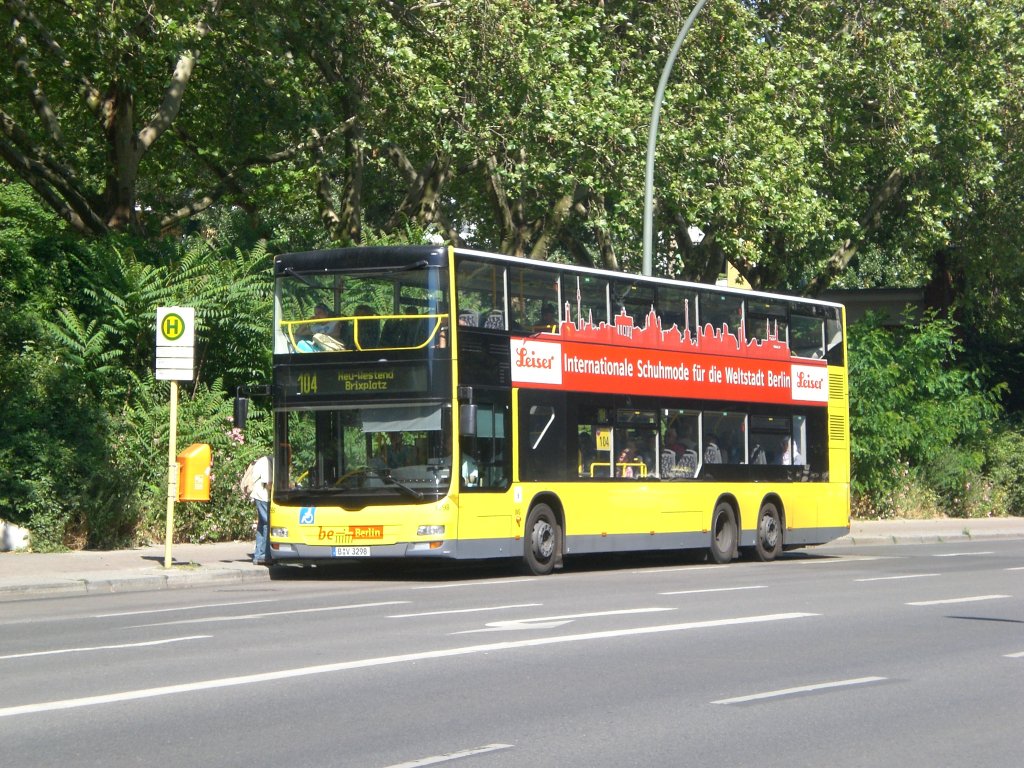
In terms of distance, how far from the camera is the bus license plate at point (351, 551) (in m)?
18.2

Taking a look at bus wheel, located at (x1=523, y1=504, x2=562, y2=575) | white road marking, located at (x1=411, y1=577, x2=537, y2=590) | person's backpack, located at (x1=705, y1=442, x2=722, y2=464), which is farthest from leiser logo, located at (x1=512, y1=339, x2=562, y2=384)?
person's backpack, located at (x1=705, y1=442, x2=722, y2=464)

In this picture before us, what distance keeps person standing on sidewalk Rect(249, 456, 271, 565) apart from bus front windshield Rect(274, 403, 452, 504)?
62.6 inches

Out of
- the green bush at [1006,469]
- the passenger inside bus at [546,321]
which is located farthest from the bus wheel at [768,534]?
the green bush at [1006,469]

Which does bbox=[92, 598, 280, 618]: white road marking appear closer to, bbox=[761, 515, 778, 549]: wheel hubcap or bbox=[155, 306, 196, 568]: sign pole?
bbox=[155, 306, 196, 568]: sign pole

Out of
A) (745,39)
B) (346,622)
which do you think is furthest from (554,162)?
(346,622)

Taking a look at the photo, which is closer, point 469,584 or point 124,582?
point 124,582

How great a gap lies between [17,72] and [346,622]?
16.3 m

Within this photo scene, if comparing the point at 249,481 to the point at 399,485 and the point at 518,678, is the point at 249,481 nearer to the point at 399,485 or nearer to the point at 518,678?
the point at 399,485

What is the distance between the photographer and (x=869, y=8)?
34688 mm

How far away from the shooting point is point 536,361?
1955 centimetres

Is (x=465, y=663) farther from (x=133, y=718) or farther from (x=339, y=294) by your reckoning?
(x=339, y=294)

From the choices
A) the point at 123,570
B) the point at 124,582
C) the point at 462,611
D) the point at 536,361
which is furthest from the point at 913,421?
the point at 462,611

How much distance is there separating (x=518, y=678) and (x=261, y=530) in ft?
36.2

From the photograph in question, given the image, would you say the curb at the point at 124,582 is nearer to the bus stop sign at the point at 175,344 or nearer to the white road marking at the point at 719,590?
the bus stop sign at the point at 175,344
